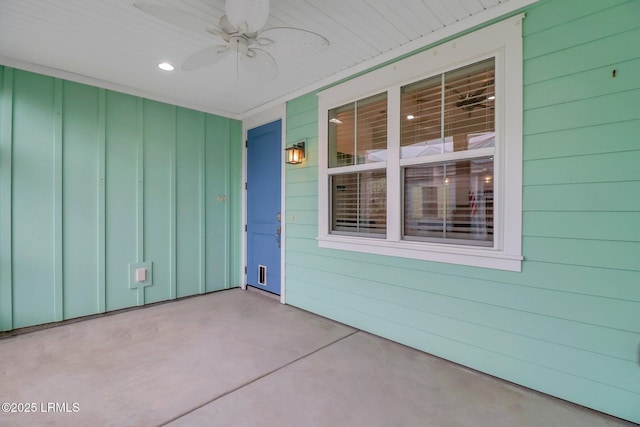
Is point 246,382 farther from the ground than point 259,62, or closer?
closer

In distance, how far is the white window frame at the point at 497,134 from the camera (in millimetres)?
2135

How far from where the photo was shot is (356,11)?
2.26 metres

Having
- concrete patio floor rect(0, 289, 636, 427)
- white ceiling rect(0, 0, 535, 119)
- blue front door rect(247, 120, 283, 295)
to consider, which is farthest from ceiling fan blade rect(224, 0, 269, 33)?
concrete patio floor rect(0, 289, 636, 427)

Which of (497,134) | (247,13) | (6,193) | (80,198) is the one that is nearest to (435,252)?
(497,134)

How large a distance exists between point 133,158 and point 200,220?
3.88 feet

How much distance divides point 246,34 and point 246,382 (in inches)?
101

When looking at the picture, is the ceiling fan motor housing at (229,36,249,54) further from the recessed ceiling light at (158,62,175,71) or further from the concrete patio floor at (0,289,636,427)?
the concrete patio floor at (0,289,636,427)

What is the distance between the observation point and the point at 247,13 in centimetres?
178

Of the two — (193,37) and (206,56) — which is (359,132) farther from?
(193,37)

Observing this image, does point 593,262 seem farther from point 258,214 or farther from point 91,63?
point 91,63

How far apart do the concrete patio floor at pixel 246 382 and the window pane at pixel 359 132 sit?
6.12ft

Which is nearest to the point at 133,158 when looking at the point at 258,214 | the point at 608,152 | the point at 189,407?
the point at 258,214

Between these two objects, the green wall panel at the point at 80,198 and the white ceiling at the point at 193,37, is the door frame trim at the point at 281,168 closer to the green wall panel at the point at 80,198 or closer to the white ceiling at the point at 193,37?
the white ceiling at the point at 193,37

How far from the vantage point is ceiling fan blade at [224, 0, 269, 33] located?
170cm
